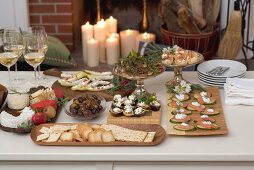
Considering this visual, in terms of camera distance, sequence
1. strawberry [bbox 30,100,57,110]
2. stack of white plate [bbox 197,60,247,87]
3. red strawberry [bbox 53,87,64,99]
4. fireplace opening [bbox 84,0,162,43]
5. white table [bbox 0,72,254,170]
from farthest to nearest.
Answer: fireplace opening [bbox 84,0,162,43]
stack of white plate [bbox 197,60,247,87]
red strawberry [bbox 53,87,64,99]
strawberry [bbox 30,100,57,110]
white table [bbox 0,72,254,170]

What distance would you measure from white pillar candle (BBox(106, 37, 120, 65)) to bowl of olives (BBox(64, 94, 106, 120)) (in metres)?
1.91

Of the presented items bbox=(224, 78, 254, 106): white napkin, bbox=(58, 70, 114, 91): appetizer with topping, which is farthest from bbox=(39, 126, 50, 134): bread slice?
bbox=(224, 78, 254, 106): white napkin

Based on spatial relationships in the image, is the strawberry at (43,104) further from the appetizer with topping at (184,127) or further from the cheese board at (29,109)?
the appetizer with topping at (184,127)

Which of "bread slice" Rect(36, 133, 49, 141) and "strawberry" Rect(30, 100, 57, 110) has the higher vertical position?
"strawberry" Rect(30, 100, 57, 110)

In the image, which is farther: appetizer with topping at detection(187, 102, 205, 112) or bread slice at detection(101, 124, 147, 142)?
appetizer with topping at detection(187, 102, 205, 112)

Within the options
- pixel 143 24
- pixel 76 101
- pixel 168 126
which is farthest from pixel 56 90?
pixel 143 24

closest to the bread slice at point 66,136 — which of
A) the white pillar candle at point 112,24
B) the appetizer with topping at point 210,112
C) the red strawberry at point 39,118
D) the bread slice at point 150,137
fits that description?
the red strawberry at point 39,118

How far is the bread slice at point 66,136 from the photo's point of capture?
4.99 ft

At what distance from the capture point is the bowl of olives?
1651 millimetres

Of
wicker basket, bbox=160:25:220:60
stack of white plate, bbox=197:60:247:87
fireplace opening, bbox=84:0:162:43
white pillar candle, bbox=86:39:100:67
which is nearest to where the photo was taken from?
stack of white plate, bbox=197:60:247:87

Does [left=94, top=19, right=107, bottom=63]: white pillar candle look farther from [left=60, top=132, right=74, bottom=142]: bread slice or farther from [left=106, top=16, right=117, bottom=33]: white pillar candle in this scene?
[left=60, top=132, right=74, bottom=142]: bread slice

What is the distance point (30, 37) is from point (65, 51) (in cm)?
132

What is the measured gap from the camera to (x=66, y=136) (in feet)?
5.02

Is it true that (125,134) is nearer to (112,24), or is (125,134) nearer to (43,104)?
(43,104)
